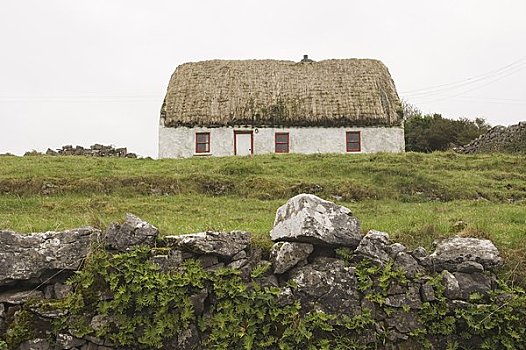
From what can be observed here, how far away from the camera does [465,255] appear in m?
8.65

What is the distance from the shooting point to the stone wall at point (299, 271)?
8078 millimetres

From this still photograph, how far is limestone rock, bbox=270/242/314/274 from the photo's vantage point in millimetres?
8477

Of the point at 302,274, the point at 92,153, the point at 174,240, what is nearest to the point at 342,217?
the point at 302,274

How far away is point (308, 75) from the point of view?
115 feet

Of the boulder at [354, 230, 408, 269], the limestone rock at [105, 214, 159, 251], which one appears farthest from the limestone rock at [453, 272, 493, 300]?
the limestone rock at [105, 214, 159, 251]

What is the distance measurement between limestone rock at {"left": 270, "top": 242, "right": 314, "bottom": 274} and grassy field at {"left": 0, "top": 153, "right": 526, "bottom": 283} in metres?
0.51

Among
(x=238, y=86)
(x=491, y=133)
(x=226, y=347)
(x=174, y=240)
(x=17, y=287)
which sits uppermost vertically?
(x=238, y=86)

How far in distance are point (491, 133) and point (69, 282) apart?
2777 cm

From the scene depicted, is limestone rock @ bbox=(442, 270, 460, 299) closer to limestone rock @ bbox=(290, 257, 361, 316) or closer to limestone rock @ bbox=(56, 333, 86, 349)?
limestone rock @ bbox=(290, 257, 361, 316)

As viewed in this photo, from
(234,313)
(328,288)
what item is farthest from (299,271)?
(234,313)

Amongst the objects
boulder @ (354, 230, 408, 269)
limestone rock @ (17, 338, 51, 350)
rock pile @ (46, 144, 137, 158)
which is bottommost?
limestone rock @ (17, 338, 51, 350)

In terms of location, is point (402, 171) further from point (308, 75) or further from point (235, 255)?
point (308, 75)

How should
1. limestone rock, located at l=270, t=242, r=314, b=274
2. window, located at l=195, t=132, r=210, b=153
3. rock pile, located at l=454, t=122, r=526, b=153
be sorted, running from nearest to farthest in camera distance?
1. limestone rock, located at l=270, t=242, r=314, b=274
2. rock pile, located at l=454, t=122, r=526, b=153
3. window, located at l=195, t=132, r=210, b=153

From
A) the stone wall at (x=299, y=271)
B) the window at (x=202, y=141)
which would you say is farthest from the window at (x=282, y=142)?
the stone wall at (x=299, y=271)
